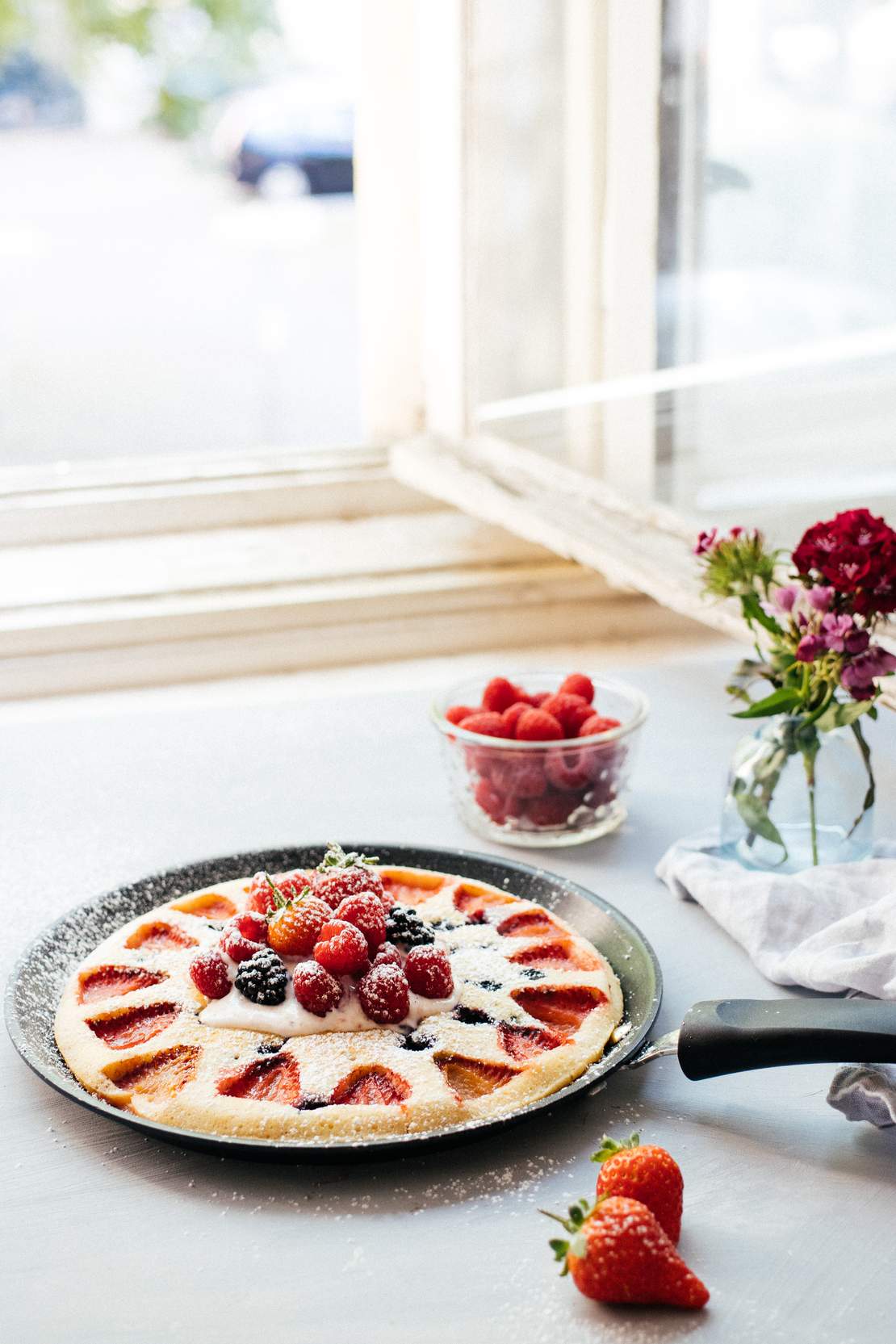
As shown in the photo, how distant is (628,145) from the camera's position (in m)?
1.89

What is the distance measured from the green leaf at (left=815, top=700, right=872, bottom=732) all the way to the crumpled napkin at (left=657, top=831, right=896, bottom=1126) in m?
0.12

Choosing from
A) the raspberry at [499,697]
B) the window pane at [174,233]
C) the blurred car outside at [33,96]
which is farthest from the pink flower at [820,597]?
the blurred car outside at [33,96]

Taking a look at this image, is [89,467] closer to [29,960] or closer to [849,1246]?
[29,960]

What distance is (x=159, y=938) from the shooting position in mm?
1089

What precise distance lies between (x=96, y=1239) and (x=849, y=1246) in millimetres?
404

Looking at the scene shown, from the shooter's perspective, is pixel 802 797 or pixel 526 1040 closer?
pixel 526 1040

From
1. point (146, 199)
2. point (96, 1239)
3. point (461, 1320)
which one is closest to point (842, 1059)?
point (461, 1320)

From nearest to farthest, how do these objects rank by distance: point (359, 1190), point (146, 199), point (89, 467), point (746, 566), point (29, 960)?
point (359, 1190)
point (29, 960)
point (746, 566)
point (89, 467)
point (146, 199)

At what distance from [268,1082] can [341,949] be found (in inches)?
3.6

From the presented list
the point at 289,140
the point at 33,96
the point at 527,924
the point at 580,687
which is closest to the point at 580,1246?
the point at 527,924

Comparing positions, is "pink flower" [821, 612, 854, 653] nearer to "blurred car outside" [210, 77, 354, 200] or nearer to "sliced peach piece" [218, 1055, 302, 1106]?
"sliced peach piece" [218, 1055, 302, 1106]

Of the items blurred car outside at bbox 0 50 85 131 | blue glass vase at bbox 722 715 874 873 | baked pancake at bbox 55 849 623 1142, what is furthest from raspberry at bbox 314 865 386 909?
blurred car outside at bbox 0 50 85 131

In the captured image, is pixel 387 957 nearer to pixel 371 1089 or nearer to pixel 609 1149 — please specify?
pixel 371 1089

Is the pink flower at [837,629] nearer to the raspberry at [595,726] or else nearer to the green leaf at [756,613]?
the green leaf at [756,613]
